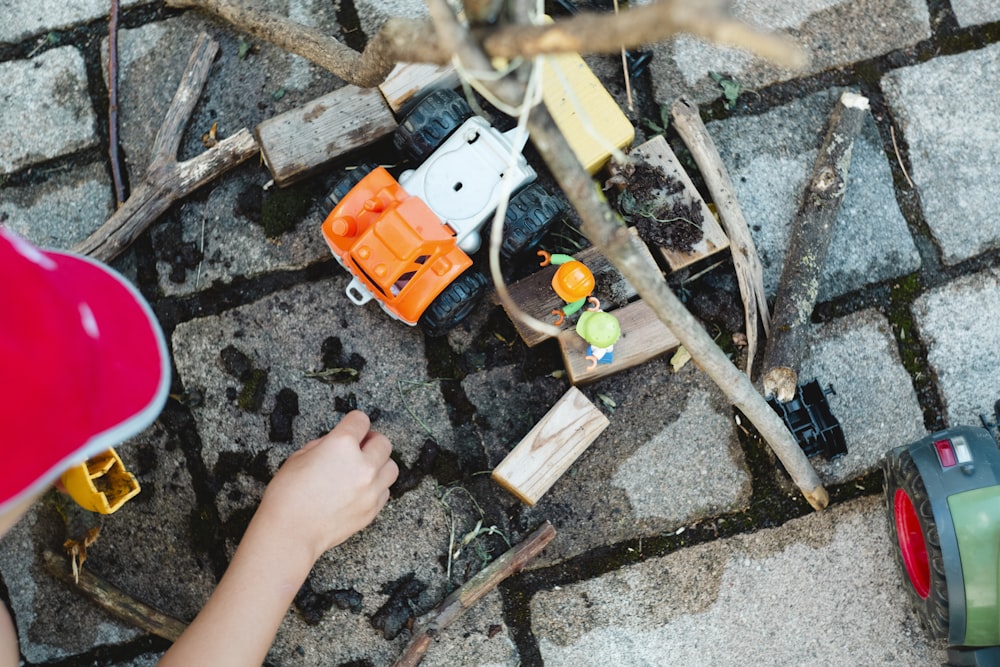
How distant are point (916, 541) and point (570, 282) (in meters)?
1.12

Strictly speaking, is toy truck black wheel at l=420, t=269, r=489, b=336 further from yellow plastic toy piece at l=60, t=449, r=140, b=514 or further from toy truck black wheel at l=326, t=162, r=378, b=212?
yellow plastic toy piece at l=60, t=449, r=140, b=514

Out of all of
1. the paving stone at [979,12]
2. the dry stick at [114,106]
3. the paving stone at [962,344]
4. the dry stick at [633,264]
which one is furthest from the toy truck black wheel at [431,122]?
the paving stone at [979,12]

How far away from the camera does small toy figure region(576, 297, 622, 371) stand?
1.85 m

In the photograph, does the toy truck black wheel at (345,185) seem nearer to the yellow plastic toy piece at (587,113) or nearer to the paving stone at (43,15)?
the yellow plastic toy piece at (587,113)

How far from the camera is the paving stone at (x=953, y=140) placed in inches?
84.4

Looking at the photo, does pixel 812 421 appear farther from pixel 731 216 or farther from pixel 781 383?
pixel 731 216

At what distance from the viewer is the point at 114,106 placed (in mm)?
2164

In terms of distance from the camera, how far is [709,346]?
5.38 feet

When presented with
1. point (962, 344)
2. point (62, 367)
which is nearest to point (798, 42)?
point (962, 344)

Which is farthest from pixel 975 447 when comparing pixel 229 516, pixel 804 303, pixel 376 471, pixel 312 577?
pixel 229 516

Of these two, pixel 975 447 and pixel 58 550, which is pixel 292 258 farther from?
pixel 975 447

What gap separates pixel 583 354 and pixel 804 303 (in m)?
0.58

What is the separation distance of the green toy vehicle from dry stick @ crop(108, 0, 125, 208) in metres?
2.15

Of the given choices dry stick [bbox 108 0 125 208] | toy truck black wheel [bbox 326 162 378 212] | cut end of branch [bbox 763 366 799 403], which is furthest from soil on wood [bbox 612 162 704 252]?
dry stick [bbox 108 0 125 208]
